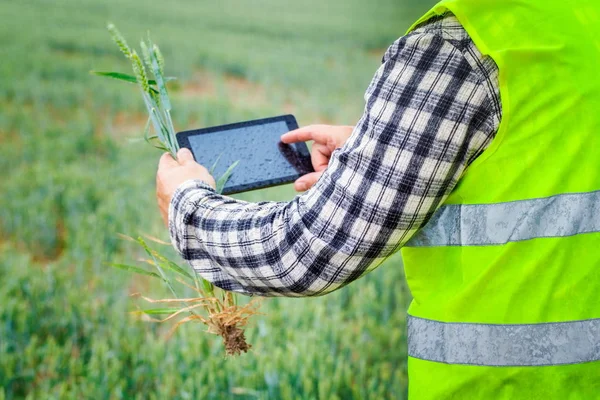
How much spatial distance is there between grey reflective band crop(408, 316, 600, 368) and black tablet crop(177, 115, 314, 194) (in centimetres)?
33

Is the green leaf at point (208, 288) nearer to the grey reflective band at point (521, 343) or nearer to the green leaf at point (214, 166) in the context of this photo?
the green leaf at point (214, 166)

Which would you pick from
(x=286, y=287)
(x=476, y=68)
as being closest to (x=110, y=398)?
(x=286, y=287)

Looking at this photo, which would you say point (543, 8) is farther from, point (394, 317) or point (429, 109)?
point (394, 317)

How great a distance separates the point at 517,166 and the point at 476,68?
0.30ft

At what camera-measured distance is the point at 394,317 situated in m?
1.66

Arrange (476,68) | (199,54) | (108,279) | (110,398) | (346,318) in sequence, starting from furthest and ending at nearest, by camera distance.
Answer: (199,54)
(346,318)
(108,279)
(110,398)
(476,68)

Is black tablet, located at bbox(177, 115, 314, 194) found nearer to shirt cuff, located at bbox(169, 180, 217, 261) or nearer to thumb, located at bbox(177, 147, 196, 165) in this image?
thumb, located at bbox(177, 147, 196, 165)

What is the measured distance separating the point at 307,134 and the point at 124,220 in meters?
0.88

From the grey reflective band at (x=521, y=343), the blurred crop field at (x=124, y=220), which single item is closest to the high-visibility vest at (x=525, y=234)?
the grey reflective band at (x=521, y=343)

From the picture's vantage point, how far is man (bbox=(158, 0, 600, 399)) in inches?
21.6

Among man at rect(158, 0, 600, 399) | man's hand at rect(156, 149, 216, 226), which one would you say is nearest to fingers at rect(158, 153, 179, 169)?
man's hand at rect(156, 149, 216, 226)

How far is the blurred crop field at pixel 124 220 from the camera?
1.36 m

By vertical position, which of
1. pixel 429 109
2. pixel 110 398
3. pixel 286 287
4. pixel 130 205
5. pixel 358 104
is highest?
pixel 358 104

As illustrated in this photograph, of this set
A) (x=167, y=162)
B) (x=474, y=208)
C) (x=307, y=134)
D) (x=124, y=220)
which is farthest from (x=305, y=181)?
(x=124, y=220)
